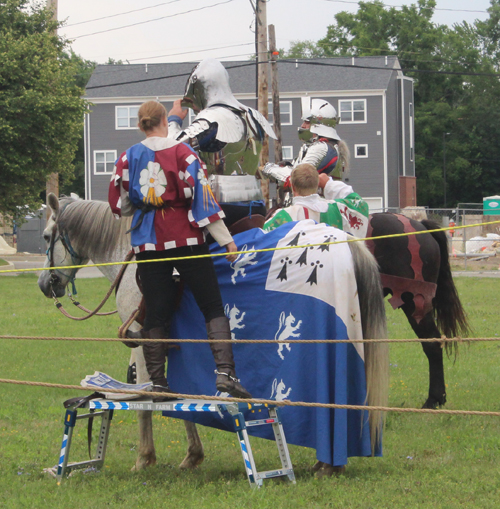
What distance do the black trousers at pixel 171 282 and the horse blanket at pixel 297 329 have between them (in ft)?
0.75

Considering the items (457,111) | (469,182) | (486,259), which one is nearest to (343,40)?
(457,111)

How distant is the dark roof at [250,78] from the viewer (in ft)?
129

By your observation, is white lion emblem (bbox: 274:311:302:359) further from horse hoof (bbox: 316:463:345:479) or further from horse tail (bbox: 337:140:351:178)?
horse tail (bbox: 337:140:351:178)

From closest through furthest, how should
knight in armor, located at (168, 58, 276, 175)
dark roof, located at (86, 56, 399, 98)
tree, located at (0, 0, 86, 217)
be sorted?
1. knight in armor, located at (168, 58, 276, 175)
2. tree, located at (0, 0, 86, 217)
3. dark roof, located at (86, 56, 399, 98)

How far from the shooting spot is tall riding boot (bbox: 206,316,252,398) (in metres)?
3.99

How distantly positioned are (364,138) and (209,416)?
3630cm

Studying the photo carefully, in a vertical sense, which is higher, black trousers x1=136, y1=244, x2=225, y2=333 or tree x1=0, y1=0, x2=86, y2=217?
tree x1=0, y1=0, x2=86, y2=217

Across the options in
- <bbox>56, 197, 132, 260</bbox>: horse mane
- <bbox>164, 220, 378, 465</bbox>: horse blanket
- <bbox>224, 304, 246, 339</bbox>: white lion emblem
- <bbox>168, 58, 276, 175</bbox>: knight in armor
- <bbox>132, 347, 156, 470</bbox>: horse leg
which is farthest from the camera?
<bbox>56, 197, 132, 260</bbox>: horse mane

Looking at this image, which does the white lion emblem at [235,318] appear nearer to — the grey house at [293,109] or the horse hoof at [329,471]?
the horse hoof at [329,471]

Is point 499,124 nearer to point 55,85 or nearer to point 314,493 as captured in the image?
point 55,85

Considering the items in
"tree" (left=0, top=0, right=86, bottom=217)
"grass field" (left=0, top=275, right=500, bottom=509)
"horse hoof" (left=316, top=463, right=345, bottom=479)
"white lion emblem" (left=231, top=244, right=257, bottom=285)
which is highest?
"tree" (left=0, top=0, right=86, bottom=217)

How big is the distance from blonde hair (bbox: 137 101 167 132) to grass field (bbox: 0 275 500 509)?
2.01 metres

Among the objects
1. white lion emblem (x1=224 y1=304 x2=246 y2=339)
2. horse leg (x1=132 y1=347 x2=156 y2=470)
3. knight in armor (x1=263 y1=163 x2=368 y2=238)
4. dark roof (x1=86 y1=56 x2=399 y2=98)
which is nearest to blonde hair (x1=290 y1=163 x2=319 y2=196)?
knight in armor (x1=263 y1=163 x2=368 y2=238)

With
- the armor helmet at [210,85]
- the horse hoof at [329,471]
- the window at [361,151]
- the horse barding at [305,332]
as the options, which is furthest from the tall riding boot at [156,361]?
the window at [361,151]
